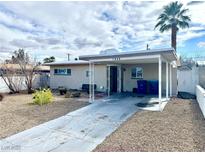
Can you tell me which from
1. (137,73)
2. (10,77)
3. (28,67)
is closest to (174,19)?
(137,73)

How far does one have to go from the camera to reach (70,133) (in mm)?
5902

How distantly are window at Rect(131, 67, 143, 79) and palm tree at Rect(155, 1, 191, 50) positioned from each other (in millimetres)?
7030

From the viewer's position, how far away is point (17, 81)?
17688 millimetres

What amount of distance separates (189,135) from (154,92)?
9873 mm

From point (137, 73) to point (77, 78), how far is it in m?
6.14

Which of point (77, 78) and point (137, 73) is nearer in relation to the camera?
point (137, 73)

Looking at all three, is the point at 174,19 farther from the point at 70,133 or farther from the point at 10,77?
the point at 70,133

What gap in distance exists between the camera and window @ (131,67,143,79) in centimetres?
1593

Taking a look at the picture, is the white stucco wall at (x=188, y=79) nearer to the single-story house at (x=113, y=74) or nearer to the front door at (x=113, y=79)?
the single-story house at (x=113, y=74)

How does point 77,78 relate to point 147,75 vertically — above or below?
below

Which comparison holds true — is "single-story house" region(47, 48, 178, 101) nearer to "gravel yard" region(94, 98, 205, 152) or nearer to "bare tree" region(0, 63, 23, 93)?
"bare tree" region(0, 63, 23, 93)

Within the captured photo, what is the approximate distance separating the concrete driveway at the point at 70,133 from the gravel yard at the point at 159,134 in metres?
0.43

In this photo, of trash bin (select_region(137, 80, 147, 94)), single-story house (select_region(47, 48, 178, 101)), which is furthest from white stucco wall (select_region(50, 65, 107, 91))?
trash bin (select_region(137, 80, 147, 94))

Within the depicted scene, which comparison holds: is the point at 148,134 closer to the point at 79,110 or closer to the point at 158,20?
the point at 79,110
